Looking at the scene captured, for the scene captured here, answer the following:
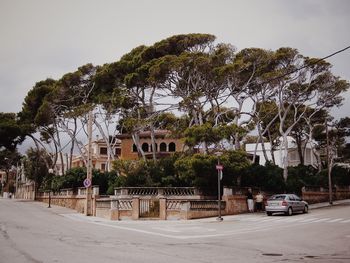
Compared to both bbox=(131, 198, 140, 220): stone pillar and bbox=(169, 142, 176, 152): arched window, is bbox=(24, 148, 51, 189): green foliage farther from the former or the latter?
bbox=(131, 198, 140, 220): stone pillar

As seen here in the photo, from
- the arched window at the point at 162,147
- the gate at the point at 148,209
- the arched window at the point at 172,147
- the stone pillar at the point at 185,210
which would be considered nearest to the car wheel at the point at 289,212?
the stone pillar at the point at 185,210

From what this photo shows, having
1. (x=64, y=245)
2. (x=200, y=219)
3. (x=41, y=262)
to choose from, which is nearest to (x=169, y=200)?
(x=200, y=219)

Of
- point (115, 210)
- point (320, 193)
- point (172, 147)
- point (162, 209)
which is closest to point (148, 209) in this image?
point (162, 209)

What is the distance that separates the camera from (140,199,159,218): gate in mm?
27000

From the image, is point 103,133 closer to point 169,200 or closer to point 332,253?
point 169,200

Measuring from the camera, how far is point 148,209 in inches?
1077

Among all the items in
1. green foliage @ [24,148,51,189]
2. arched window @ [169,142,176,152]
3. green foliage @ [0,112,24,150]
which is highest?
green foliage @ [0,112,24,150]

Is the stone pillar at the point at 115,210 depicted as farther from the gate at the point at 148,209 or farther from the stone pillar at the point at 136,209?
the gate at the point at 148,209

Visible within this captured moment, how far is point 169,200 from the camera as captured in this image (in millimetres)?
26656

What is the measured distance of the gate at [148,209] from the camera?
1063 inches

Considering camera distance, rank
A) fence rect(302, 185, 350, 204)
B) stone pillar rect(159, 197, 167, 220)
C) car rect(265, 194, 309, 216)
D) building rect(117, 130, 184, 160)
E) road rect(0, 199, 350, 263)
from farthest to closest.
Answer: building rect(117, 130, 184, 160)
fence rect(302, 185, 350, 204)
car rect(265, 194, 309, 216)
stone pillar rect(159, 197, 167, 220)
road rect(0, 199, 350, 263)

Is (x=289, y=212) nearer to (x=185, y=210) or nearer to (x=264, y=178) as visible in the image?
(x=264, y=178)

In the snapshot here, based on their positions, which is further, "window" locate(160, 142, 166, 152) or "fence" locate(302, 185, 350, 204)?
"window" locate(160, 142, 166, 152)

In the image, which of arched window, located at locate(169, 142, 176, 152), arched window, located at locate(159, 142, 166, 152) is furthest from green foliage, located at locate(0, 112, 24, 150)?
arched window, located at locate(169, 142, 176, 152)
